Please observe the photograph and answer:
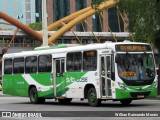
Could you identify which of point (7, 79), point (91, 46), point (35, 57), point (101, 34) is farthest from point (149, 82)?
point (101, 34)

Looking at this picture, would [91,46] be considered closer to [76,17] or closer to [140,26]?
[140,26]

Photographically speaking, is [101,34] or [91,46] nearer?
[91,46]

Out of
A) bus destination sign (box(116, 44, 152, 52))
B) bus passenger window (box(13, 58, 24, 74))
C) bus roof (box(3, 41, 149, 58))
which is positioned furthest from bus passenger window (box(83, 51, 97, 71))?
bus passenger window (box(13, 58, 24, 74))

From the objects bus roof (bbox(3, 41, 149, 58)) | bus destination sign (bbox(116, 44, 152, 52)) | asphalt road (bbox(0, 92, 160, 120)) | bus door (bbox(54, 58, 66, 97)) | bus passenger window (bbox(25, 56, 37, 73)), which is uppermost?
bus roof (bbox(3, 41, 149, 58))

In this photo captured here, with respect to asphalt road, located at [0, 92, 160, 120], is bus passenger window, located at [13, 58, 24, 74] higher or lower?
higher

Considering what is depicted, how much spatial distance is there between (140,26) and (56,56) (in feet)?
23.1

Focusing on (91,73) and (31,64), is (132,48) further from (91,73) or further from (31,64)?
(31,64)

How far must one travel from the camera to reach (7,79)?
29906mm

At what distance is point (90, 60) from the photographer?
23281mm

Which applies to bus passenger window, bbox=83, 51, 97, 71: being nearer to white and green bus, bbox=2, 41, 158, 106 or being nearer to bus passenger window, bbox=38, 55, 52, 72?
white and green bus, bbox=2, 41, 158, 106

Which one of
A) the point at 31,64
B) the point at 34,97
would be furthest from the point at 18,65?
the point at 34,97

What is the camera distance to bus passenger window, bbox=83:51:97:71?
2296 cm

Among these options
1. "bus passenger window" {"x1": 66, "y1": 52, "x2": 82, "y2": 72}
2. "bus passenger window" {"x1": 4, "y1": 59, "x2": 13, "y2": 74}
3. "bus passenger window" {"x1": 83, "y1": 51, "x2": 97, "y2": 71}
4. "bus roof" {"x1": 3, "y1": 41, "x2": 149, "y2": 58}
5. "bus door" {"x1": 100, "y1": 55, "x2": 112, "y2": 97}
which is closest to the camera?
"bus door" {"x1": 100, "y1": 55, "x2": 112, "y2": 97}

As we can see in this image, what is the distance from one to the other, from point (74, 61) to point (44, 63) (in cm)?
283
